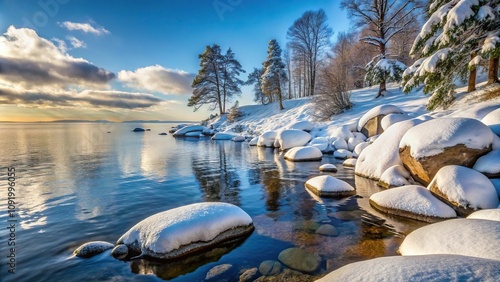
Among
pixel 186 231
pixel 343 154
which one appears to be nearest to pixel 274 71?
pixel 343 154

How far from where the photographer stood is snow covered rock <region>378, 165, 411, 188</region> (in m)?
7.02

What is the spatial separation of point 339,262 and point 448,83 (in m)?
8.42

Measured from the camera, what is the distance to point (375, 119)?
13.1 m

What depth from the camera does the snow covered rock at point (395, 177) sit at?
23.0ft

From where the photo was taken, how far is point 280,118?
2733cm

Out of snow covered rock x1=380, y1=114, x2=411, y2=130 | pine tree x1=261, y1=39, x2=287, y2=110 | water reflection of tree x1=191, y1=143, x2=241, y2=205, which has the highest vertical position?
pine tree x1=261, y1=39, x2=287, y2=110

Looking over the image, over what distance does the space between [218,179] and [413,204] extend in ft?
21.1

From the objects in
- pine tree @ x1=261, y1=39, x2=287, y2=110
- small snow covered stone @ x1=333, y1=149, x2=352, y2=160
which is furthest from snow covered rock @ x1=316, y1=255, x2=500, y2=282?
pine tree @ x1=261, y1=39, x2=287, y2=110

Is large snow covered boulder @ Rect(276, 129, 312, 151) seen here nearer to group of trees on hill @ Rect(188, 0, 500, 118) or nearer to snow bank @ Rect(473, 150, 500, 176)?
group of trees on hill @ Rect(188, 0, 500, 118)

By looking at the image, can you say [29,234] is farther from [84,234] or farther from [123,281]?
[123,281]

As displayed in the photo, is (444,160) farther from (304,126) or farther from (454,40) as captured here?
(304,126)

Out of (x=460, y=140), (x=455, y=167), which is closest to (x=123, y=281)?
(x=455, y=167)

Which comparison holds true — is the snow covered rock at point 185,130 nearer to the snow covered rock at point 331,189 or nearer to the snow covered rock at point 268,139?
the snow covered rock at point 268,139

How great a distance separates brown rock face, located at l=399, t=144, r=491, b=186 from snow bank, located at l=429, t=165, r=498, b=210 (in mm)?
406
